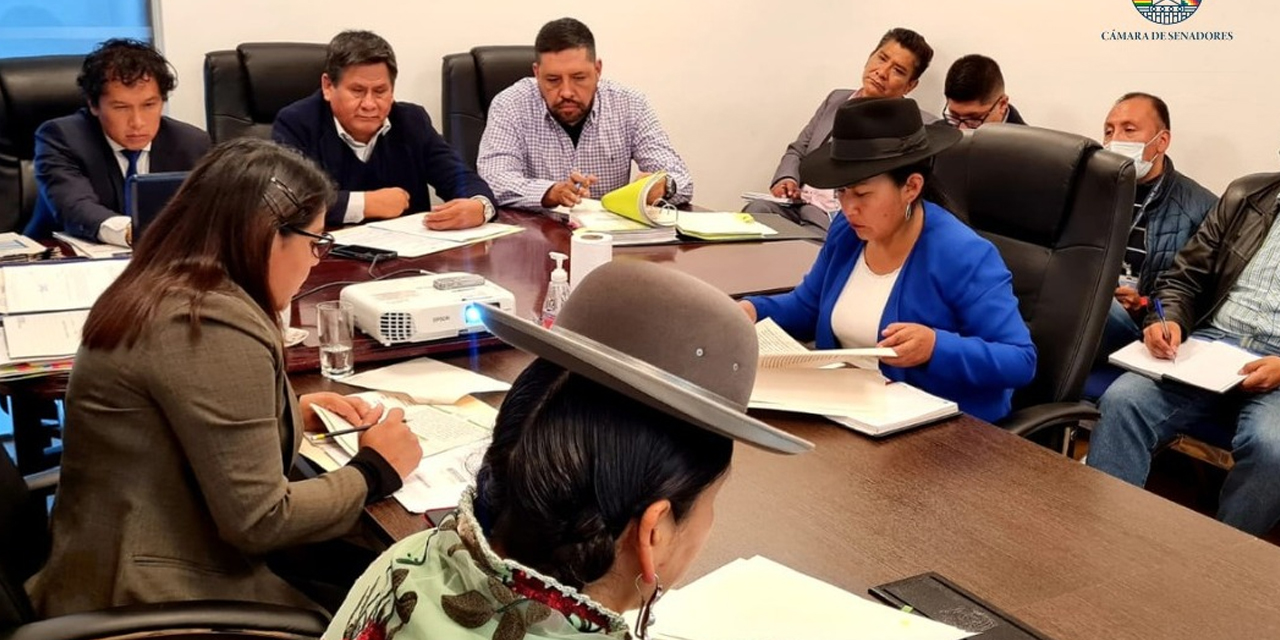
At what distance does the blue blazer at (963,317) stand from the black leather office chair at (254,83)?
7.73ft

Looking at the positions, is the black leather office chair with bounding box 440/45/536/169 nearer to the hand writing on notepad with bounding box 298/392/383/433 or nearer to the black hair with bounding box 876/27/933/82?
the black hair with bounding box 876/27/933/82

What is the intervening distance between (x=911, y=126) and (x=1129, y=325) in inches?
63.2

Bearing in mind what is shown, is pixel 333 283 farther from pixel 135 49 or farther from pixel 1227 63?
pixel 1227 63

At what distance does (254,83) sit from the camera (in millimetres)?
3707

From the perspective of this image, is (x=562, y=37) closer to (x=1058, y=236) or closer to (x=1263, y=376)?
(x=1058, y=236)

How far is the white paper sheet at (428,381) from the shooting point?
A: 6.07 feet

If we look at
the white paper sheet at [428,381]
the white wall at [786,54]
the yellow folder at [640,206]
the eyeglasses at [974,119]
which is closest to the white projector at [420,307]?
the white paper sheet at [428,381]

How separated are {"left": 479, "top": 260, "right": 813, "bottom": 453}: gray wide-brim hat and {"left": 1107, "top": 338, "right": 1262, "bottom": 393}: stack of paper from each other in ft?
7.12

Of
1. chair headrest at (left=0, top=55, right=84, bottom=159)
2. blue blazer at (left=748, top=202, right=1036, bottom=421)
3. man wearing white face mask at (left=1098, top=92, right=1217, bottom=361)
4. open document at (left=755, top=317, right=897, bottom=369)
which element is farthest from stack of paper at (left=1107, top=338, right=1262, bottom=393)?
chair headrest at (left=0, top=55, right=84, bottom=159)

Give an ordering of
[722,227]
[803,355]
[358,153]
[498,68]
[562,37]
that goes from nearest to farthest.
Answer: [803,355], [722,227], [358,153], [562,37], [498,68]

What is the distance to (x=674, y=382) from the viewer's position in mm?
880

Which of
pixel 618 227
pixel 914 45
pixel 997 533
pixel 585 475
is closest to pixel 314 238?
pixel 585 475

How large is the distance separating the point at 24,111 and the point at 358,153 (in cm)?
99

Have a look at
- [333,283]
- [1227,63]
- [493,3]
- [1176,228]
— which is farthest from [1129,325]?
[493,3]
